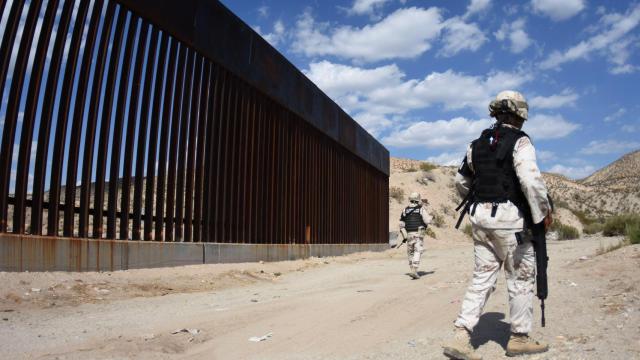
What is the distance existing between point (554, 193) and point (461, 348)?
75.9 metres

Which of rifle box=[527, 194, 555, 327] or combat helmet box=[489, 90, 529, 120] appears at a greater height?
combat helmet box=[489, 90, 529, 120]

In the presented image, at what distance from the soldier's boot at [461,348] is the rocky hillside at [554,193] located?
96.5 feet

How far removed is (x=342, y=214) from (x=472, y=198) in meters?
14.7

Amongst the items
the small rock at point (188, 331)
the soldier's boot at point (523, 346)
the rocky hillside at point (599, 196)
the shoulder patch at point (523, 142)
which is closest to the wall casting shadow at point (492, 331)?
the soldier's boot at point (523, 346)

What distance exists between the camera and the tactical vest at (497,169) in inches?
177

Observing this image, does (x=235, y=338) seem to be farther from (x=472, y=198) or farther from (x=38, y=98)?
(x=38, y=98)

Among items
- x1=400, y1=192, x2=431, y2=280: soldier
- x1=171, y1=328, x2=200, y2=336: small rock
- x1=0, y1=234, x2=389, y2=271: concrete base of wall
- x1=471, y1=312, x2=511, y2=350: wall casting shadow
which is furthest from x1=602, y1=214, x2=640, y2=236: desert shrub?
x1=171, y1=328, x2=200, y2=336: small rock

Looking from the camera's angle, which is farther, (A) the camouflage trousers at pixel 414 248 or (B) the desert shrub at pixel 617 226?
(B) the desert shrub at pixel 617 226

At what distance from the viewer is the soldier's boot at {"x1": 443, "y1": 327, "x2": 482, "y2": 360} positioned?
4.20 m

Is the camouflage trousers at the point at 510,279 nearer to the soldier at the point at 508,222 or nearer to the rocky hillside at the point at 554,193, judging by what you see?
the soldier at the point at 508,222

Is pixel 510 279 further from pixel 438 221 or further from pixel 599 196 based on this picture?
pixel 599 196

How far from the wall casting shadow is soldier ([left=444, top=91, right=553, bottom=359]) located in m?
0.46

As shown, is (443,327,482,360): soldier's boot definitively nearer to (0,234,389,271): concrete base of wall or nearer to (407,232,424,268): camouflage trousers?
(0,234,389,271): concrete base of wall

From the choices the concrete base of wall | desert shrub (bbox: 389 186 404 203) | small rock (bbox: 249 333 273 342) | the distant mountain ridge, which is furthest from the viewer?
the distant mountain ridge
